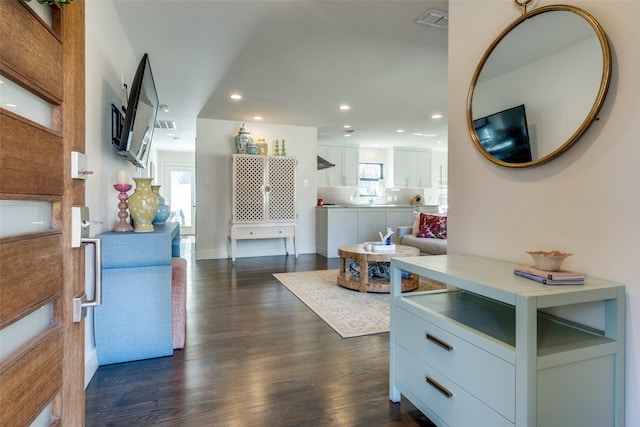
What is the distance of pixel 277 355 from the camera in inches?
82.8

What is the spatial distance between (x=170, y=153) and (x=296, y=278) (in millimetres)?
6822

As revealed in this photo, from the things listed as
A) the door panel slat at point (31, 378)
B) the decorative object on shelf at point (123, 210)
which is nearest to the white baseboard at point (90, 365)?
the decorative object on shelf at point (123, 210)

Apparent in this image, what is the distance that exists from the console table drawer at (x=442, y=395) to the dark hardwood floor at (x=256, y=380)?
0.59ft

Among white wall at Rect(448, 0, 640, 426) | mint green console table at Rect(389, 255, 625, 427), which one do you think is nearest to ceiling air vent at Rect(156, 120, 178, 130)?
white wall at Rect(448, 0, 640, 426)

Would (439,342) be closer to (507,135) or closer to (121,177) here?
(507,135)

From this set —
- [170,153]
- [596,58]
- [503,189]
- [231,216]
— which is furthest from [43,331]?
[170,153]

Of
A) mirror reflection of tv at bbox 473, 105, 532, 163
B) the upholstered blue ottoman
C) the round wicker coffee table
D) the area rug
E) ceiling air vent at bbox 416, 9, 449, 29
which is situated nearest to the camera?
mirror reflection of tv at bbox 473, 105, 532, 163

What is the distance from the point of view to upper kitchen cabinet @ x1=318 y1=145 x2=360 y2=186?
7.32 meters

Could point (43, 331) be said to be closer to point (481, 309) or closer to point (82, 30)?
point (82, 30)

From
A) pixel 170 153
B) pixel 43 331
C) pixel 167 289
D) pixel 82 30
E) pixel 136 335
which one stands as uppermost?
pixel 170 153

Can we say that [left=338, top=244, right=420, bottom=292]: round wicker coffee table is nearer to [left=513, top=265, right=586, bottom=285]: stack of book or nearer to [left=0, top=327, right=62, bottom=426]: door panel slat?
[left=513, top=265, right=586, bottom=285]: stack of book

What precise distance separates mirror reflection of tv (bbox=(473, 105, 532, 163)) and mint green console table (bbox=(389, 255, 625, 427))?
50cm

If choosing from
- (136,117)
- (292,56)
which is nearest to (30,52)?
(136,117)

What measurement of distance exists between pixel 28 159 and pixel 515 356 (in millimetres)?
1343
